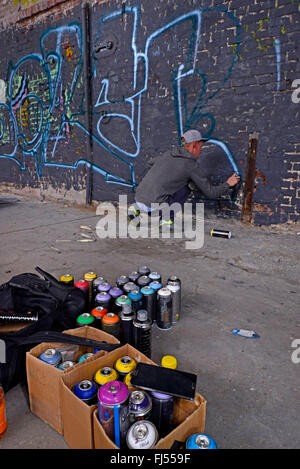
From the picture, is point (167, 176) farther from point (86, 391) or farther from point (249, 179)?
point (86, 391)

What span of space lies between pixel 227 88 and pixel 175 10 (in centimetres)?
142

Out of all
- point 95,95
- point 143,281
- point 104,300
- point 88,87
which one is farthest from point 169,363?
point 88,87

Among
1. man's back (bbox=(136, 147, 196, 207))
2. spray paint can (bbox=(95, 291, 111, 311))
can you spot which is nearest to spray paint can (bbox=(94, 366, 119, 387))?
spray paint can (bbox=(95, 291, 111, 311))

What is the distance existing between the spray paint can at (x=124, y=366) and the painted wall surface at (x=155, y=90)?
3.26 metres

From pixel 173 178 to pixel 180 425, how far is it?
3.27 m

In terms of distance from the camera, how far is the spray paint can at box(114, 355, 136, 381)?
1302 millimetres

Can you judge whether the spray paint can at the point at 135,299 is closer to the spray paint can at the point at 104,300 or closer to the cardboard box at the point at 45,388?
the spray paint can at the point at 104,300

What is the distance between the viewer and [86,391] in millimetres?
1193

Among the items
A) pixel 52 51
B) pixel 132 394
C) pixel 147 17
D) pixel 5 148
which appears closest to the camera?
pixel 132 394

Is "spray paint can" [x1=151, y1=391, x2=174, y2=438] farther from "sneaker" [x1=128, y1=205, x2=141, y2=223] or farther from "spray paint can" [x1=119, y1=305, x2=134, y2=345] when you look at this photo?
"sneaker" [x1=128, y1=205, x2=141, y2=223]

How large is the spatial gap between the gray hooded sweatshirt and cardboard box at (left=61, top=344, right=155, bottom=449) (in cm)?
291

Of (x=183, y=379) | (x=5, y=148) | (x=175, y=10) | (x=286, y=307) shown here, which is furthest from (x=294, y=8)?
(x=5, y=148)

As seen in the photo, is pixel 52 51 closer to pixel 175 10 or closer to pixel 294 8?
pixel 175 10

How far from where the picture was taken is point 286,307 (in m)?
2.31
